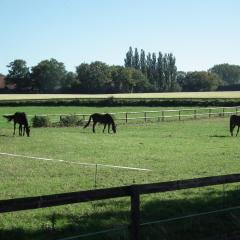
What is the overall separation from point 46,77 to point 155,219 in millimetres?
165159

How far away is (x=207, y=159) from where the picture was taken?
20922mm

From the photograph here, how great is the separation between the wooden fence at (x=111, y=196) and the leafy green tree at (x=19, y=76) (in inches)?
6225

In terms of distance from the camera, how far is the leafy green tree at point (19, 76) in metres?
167

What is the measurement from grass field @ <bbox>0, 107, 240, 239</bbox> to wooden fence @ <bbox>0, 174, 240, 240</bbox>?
3.42ft

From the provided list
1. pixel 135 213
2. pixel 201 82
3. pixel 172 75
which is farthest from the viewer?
pixel 172 75

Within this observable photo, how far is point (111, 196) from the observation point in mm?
6234

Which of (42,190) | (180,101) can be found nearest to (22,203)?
(42,190)

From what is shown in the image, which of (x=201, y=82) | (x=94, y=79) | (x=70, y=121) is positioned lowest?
(x=70, y=121)

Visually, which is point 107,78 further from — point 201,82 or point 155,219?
point 155,219

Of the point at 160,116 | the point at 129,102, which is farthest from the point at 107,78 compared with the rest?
the point at 160,116

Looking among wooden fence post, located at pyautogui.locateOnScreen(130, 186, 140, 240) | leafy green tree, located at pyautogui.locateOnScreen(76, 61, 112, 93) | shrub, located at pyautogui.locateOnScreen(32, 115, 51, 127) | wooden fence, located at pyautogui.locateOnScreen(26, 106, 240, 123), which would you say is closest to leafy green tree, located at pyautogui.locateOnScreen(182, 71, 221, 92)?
leafy green tree, located at pyautogui.locateOnScreen(76, 61, 112, 93)

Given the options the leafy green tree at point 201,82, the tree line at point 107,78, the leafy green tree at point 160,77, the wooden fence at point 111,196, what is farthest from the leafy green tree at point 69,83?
the wooden fence at point 111,196

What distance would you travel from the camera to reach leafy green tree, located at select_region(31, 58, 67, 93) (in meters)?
171

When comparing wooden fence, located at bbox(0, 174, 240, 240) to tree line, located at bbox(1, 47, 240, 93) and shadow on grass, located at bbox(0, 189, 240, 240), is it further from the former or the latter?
tree line, located at bbox(1, 47, 240, 93)
